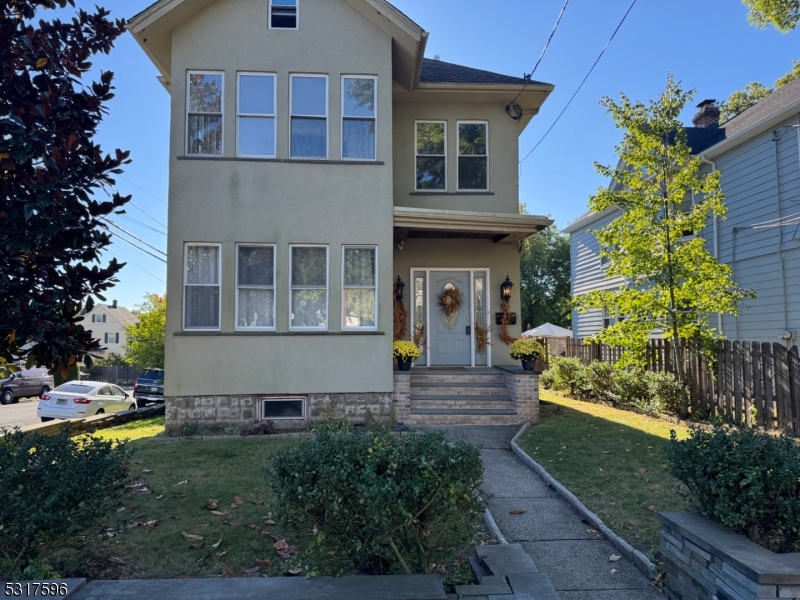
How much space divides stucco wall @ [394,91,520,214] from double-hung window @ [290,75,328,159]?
89.8 inches

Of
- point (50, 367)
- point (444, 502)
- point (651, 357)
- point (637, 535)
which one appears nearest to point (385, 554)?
point (444, 502)

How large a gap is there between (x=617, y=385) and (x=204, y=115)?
10.3 metres

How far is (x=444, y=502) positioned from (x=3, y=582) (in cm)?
258

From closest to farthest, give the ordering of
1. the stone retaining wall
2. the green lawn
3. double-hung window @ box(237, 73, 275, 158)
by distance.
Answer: the stone retaining wall → the green lawn → double-hung window @ box(237, 73, 275, 158)

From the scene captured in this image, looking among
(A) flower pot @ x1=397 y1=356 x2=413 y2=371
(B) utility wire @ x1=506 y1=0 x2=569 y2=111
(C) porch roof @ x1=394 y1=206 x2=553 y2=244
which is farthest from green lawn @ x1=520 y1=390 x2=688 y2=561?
(B) utility wire @ x1=506 y1=0 x2=569 y2=111

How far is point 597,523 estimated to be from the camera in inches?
191

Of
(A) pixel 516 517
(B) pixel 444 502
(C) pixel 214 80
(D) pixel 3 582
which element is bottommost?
(A) pixel 516 517

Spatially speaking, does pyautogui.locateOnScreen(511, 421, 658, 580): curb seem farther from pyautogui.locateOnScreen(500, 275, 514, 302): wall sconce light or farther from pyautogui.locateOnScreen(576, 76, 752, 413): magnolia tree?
pyautogui.locateOnScreen(576, 76, 752, 413): magnolia tree

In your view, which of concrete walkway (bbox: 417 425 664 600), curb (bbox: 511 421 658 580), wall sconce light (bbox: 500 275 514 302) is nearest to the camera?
concrete walkway (bbox: 417 425 664 600)

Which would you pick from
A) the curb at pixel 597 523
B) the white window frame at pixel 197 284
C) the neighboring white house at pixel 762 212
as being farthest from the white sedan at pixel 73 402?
the neighboring white house at pixel 762 212

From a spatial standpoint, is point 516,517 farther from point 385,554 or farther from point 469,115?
point 469,115

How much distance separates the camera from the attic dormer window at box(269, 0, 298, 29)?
32.7ft

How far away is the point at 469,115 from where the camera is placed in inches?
467

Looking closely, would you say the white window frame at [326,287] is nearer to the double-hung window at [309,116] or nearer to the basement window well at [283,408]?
the basement window well at [283,408]
